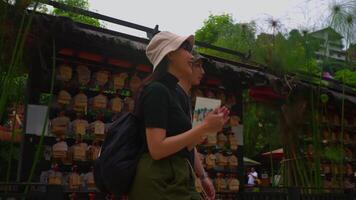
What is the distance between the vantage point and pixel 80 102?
559cm

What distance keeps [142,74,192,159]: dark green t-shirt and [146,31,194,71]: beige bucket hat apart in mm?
148

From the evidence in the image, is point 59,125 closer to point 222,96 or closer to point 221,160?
point 221,160

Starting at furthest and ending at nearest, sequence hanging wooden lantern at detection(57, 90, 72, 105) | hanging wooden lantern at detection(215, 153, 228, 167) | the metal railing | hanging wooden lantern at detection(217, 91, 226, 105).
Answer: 1. hanging wooden lantern at detection(217, 91, 226, 105)
2. hanging wooden lantern at detection(215, 153, 228, 167)
3. hanging wooden lantern at detection(57, 90, 72, 105)
4. the metal railing

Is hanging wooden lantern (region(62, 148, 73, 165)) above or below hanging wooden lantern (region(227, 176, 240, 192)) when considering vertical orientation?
above

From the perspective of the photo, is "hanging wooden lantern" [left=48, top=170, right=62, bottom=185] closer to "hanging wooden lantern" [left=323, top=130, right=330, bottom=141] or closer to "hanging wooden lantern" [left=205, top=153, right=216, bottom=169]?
"hanging wooden lantern" [left=205, top=153, right=216, bottom=169]

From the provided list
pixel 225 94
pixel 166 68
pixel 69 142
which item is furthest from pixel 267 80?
pixel 166 68

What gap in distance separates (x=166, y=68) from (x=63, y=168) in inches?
139

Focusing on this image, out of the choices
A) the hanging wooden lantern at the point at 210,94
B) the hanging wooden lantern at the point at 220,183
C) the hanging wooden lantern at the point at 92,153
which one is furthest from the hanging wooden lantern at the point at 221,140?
the hanging wooden lantern at the point at 92,153

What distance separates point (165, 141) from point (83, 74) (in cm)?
385

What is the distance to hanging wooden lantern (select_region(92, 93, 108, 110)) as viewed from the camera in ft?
18.8

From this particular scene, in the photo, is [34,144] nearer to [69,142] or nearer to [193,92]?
[69,142]

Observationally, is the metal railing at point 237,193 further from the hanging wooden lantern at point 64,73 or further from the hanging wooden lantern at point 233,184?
the hanging wooden lantern at point 64,73

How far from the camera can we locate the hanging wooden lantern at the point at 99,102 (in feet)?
18.8

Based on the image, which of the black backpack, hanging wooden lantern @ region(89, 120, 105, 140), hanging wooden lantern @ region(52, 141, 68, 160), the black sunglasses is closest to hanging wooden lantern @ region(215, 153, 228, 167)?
hanging wooden lantern @ region(89, 120, 105, 140)
